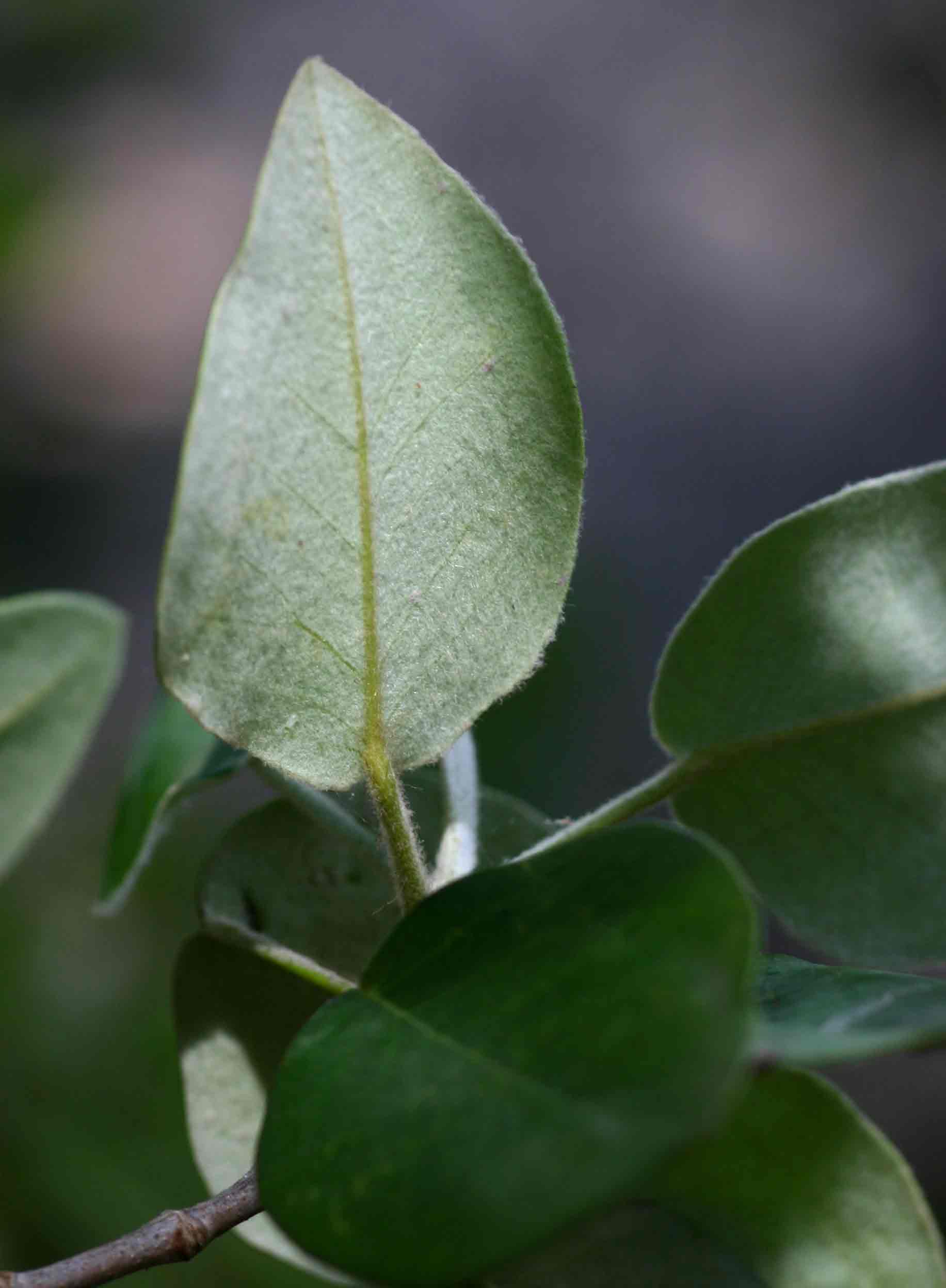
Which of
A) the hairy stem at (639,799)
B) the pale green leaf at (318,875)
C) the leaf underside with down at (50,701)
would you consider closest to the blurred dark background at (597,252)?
the leaf underside with down at (50,701)

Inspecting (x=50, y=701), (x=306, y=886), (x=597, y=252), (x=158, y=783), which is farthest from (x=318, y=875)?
(x=597, y=252)

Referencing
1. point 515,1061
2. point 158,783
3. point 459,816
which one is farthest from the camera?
point 158,783

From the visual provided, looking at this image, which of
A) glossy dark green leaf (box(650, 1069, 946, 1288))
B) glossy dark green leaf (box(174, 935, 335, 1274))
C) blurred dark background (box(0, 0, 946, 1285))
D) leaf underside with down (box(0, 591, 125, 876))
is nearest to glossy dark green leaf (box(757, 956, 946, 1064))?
glossy dark green leaf (box(650, 1069, 946, 1288))

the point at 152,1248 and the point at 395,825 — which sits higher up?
the point at 395,825

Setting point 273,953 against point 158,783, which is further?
point 158,783

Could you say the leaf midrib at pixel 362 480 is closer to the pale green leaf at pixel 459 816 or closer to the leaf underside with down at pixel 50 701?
the pale green leaf at pixel 459 816

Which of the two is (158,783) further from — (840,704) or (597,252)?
(597,252)
